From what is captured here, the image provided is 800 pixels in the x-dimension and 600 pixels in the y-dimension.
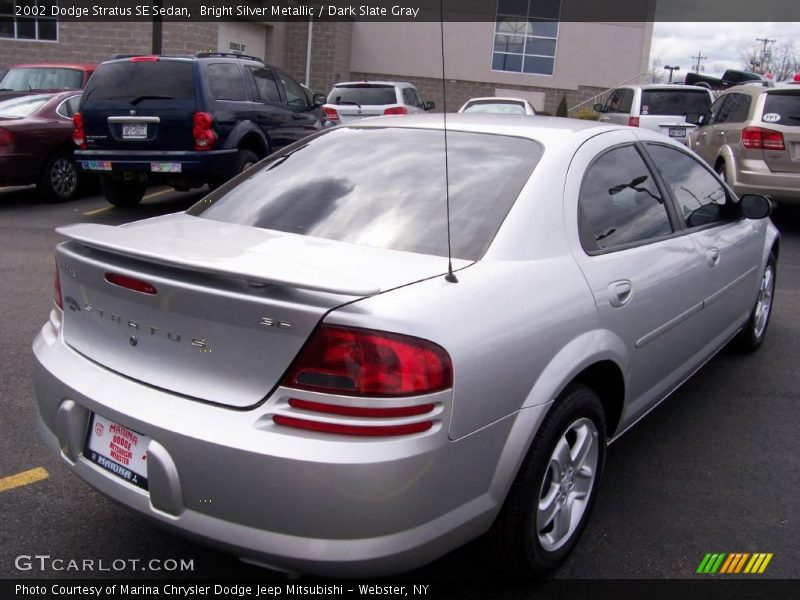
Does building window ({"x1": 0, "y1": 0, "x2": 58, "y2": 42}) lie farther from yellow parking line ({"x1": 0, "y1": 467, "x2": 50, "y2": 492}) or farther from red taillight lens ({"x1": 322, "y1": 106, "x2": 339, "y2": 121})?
yellow parking line ({"x1": 0, "y1": 467, "x2": 50, "y2": 492})

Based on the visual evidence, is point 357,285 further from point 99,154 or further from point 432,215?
point 99,154

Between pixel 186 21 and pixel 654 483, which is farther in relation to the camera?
pixel 186 21

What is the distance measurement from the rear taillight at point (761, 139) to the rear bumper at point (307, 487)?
7.94m

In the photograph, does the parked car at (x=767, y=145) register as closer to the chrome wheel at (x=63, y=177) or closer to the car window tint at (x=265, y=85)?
the car window tint at (x=265, y=85)

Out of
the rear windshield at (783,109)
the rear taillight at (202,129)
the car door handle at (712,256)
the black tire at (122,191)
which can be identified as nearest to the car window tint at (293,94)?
the rear taillight at (202,129)

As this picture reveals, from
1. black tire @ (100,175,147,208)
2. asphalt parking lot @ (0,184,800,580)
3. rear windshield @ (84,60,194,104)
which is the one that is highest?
rear windshield @ (84,60,194,104)

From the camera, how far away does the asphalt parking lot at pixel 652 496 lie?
2.82 meters

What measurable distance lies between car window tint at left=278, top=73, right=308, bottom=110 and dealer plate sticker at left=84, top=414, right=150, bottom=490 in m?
8.73

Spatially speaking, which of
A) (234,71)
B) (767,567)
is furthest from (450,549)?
(234,71)

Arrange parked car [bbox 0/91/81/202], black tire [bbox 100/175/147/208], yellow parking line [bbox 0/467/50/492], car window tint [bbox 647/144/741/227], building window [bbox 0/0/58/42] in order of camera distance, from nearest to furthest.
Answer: yellow parking line [bbox 0/467/50/492] < car window tint [bbox 647/144/741/227] < parked car [bbox 0/91/81/202] < black tire [bbox 100/175/147/208] < building window [bbox 0/0/58/42]

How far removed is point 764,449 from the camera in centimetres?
387

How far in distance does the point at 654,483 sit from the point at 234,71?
305 inches

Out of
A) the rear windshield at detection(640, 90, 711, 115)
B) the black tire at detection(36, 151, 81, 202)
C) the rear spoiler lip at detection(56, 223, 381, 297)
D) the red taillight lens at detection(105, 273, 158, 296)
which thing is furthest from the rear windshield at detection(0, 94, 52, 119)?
the rear windshield at detection(640, 90, 711, 115)

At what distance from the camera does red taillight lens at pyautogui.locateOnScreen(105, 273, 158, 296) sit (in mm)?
2354
